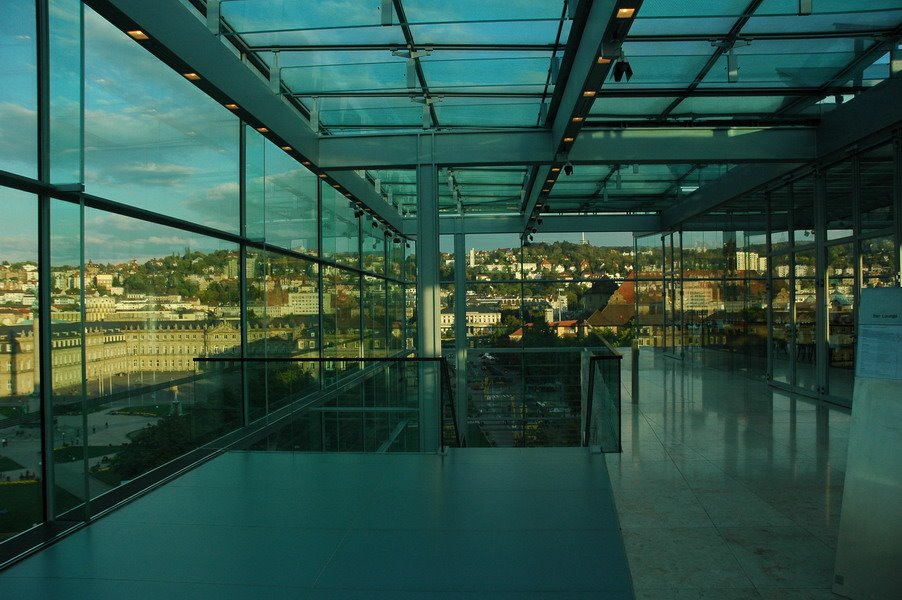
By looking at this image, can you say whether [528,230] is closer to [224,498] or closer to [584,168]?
[584,168]

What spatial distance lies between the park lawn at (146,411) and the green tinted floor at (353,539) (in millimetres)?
640

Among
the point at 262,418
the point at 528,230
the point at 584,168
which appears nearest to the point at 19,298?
the point at 262,418

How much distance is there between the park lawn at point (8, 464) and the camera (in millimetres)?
4328

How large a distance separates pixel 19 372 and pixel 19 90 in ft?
5.98

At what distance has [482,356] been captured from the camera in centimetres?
1695

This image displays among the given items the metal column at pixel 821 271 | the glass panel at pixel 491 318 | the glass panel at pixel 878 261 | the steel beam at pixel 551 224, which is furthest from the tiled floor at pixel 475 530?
the steel beam at pixel 551 224

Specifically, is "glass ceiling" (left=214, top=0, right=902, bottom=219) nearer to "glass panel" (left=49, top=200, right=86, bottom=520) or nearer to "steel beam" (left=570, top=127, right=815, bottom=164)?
"steel beam" (left=570, top=127, right=815, bottom=164)

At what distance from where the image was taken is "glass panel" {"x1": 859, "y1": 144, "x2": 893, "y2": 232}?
967 cm

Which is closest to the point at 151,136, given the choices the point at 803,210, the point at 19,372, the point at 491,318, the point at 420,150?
the point at 19,372

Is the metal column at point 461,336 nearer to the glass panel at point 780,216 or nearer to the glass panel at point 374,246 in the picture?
the glass panel at point 374,246

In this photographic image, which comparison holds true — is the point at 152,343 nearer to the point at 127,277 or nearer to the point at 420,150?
the point at 127,277

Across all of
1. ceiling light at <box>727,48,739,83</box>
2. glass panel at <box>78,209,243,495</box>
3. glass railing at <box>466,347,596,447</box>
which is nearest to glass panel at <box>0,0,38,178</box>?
glass panel at <box>78,209,243,495</box>

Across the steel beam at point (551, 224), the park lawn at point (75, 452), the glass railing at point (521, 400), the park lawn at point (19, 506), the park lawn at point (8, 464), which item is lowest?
the glass railing at point (521, 400)

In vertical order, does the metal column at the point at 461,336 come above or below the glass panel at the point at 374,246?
below
